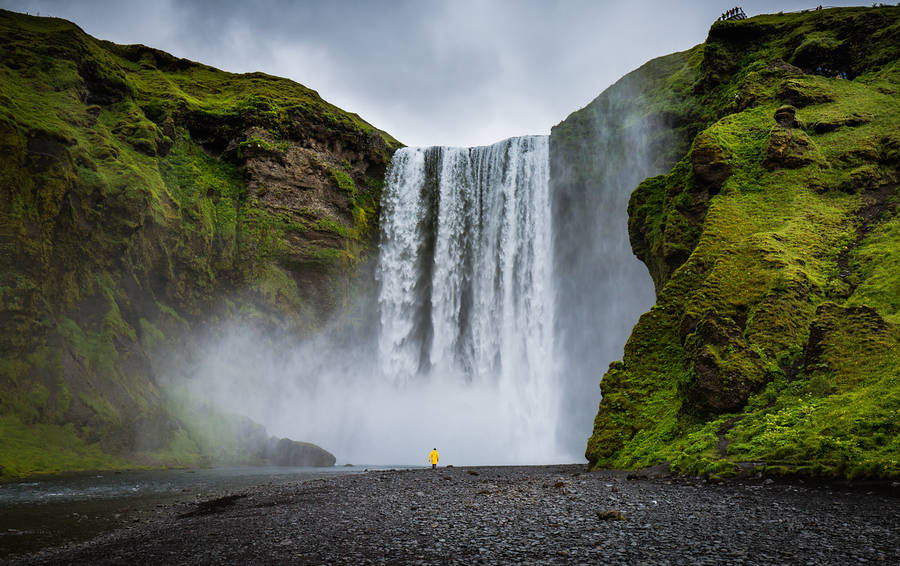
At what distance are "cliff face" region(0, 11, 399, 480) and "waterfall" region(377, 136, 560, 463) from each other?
449 cm

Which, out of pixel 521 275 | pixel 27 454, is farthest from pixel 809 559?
pixel 521 275

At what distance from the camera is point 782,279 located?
639 inches

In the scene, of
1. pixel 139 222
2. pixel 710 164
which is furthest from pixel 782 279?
pixel 139 222

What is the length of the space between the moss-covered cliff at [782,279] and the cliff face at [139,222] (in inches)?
1067

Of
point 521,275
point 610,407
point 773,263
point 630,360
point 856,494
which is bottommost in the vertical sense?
point 856,494

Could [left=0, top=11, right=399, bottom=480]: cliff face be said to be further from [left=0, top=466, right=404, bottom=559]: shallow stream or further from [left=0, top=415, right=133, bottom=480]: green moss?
[left=0, top=466, right=404, bottom=559]: shallow stream

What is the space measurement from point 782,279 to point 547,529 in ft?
43.0

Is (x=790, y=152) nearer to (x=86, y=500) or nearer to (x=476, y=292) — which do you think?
(x=476, y=292)

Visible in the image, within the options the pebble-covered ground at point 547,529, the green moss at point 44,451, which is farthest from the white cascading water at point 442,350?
the pebble-covered ground at point 547,529

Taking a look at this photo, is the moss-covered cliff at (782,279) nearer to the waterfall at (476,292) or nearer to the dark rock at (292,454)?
the waterfall at (476,292)

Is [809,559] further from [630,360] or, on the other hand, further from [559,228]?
[559,228]

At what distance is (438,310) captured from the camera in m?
45.9

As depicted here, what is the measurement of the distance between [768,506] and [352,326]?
40.9 meters

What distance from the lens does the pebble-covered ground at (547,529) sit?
20.8 ft
